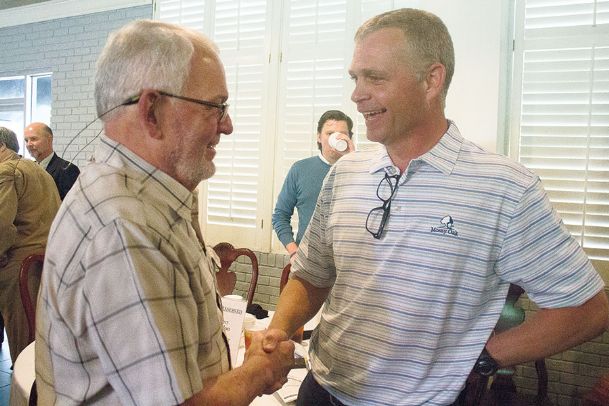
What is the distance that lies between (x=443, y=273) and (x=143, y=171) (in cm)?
66

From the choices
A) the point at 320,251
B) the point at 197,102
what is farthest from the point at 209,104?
the point at 320,251

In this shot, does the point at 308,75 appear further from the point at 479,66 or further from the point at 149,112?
the point at 149,112

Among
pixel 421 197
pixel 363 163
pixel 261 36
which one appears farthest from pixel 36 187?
pixel 421 197

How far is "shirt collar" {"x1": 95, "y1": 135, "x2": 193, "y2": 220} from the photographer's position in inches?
34.5

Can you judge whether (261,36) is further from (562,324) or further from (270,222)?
(562,324)

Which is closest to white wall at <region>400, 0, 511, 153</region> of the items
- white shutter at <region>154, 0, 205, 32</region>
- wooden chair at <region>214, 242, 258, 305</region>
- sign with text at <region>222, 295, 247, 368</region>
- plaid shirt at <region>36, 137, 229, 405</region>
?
wooden chair at <region>214, 242, 258, 305</region>

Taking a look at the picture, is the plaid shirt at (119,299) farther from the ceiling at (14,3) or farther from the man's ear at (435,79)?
the ceiling at (14,3)

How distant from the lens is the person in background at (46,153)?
14.5 feet

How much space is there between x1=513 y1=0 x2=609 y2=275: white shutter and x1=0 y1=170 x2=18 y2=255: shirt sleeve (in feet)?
10.2

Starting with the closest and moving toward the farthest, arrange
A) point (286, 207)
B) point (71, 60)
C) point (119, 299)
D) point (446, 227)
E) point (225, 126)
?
point (119, 299) → point (225, 126) → point (446, 227) → point (286, 207) → point (71, 60)

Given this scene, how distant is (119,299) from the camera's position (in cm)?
75

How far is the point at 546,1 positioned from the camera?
117 inches

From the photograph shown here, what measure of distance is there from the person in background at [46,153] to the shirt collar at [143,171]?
3877mm

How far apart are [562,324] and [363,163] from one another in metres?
0.60
